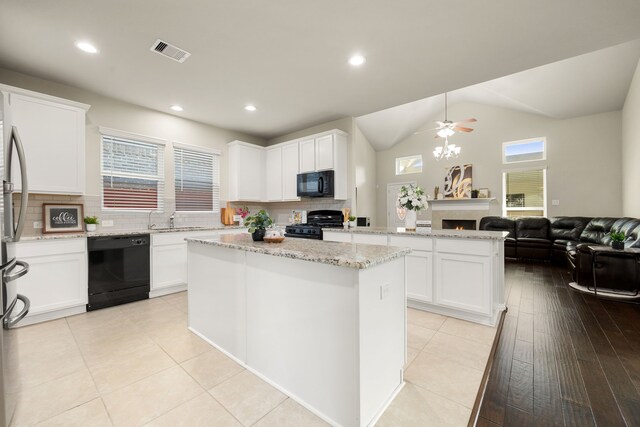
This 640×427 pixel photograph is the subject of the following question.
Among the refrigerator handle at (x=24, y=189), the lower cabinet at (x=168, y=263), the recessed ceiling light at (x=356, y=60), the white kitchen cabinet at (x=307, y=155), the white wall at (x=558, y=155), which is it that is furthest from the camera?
the white wall at (x=558, y=155)

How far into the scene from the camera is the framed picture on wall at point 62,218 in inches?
128

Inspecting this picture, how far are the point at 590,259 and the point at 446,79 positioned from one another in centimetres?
330

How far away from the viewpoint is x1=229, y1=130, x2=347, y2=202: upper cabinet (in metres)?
4.67

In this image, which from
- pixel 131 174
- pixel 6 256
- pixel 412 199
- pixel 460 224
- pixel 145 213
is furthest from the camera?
pixel 460 224

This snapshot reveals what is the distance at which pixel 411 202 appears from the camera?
A: 3342 mm

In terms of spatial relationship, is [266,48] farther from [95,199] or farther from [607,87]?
[607,87]

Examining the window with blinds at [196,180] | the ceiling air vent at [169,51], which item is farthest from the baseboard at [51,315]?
the ceiling air vent at [169,51]

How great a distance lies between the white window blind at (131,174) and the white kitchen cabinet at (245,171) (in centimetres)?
124

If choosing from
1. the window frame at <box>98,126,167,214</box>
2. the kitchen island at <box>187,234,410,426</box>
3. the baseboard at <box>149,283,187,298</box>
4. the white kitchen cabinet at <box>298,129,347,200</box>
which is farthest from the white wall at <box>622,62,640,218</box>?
the window frame at <box>98,126,167,214</box>

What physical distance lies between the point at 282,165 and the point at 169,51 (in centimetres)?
283

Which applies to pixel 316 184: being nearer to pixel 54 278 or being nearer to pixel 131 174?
pixel 131 174

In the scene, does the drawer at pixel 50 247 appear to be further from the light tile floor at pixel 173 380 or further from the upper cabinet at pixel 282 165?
the upper cabinet at pixel 282 165

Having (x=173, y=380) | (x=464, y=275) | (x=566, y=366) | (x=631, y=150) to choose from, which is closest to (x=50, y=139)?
(x=173, y=380)

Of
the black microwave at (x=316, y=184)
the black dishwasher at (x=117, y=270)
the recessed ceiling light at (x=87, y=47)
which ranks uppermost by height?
the recessed ceiling light at (x=87, y=47)
